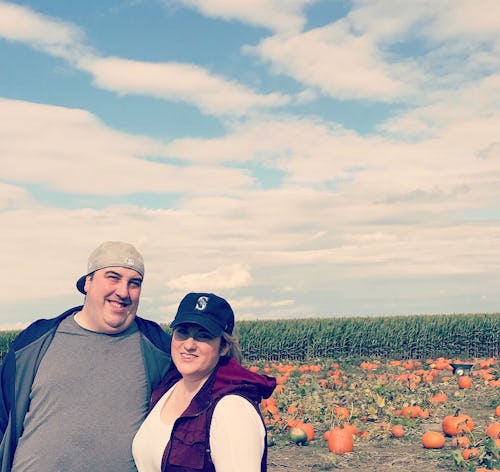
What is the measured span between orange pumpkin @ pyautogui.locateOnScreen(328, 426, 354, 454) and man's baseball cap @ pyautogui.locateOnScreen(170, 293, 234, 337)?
6.16m

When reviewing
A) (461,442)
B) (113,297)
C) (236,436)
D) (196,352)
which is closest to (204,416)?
(236,436)

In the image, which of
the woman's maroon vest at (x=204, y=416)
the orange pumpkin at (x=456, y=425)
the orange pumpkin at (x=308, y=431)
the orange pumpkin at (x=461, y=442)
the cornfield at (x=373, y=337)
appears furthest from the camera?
the cornfield at (x=373, y=337)

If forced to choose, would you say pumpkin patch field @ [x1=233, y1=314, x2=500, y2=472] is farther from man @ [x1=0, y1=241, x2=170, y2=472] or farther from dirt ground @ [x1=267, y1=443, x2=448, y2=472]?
man @ [x1=0, y1=241, x2=170, y2=472]

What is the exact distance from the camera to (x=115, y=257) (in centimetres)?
459

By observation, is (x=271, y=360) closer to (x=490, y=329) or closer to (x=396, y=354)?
(x=396, y=354)

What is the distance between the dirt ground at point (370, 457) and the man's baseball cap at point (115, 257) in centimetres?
476

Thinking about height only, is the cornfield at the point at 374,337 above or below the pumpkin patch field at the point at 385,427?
above

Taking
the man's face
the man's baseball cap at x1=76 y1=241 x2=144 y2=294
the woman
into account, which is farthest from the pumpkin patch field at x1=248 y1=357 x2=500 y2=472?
the woman

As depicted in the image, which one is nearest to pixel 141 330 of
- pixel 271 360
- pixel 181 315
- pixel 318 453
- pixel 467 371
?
pixel 181 315

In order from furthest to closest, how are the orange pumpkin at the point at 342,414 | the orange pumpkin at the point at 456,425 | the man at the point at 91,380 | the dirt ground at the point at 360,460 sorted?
the orange pumpkin at the point at 342,414 → the orange pumpkin at the point at 456,425 → the dirt ground at the point at 360,460 → the man at the point at 91,380

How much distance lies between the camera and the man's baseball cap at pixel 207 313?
3.48 m

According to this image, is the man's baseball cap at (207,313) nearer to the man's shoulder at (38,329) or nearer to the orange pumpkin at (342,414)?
the man's shoulder at (38,329)

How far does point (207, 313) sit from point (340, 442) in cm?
634

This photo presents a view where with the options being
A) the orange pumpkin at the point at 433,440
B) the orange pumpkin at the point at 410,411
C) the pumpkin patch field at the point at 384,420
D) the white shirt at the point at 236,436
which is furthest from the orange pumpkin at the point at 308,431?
the white shirt at the point at 236,436
